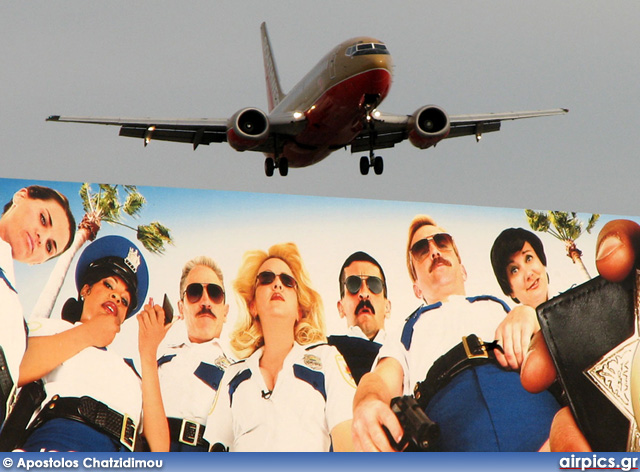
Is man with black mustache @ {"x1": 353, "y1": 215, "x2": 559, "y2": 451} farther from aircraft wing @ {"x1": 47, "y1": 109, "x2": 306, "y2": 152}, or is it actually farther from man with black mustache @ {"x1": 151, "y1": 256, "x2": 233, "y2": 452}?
aircraft wing @ {"x1": 47, "y1": 109, "x2": 306, "y2": 152}

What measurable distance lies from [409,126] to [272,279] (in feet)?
26.5

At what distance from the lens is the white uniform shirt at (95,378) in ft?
105

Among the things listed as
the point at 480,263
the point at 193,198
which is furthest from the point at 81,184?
the point at 480,263

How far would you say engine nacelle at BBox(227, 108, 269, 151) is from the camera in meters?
31.3

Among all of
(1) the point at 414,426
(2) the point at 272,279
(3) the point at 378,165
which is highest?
(3) the point at 378,165

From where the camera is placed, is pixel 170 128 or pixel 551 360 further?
pixel 551 360

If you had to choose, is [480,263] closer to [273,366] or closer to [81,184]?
[273,366]

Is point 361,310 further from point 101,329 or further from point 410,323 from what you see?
point 101,329

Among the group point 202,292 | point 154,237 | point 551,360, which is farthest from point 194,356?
point 551,360

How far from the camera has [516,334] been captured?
39.0m

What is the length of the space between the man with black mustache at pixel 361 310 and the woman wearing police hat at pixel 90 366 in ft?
24.6

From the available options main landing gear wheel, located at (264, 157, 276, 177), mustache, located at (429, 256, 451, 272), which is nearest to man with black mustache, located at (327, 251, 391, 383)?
mustache, located at (429, 256, 451, 272)

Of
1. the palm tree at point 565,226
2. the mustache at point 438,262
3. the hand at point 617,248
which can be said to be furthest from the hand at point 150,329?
the hand at point 617,248

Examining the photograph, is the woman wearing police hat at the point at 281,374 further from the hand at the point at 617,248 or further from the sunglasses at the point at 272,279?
the hand at the point at 617,248
